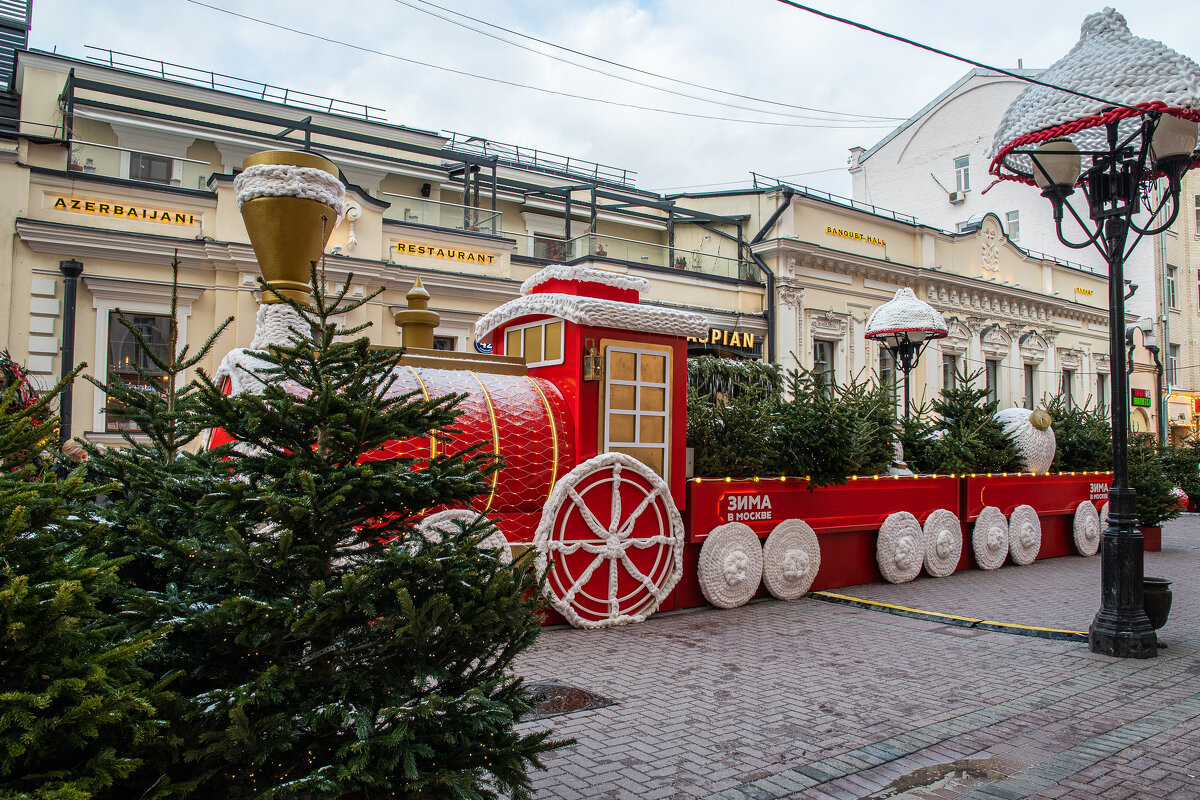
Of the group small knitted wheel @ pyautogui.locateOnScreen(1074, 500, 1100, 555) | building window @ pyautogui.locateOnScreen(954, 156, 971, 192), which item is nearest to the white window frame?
small knitted wheel @ pyautogui.locateOnScreen(1074, 500, 1100, 555)

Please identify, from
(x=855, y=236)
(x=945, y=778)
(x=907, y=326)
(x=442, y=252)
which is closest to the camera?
(x=945, y=778)

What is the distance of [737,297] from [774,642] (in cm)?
1550

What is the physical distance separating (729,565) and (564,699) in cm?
315

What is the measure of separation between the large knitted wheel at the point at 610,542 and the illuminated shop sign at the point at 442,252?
9.65 m

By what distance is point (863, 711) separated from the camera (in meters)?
5.04

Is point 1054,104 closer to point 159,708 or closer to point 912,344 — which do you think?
point 912,344

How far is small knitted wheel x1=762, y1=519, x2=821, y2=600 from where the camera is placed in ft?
27.5

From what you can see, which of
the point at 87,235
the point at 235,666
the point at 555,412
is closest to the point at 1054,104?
the point at 555,412

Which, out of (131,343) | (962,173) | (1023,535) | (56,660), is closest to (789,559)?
(1023,535)

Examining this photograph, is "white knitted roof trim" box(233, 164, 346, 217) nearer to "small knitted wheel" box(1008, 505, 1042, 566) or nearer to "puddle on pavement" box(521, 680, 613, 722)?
"puddle on pavement" box(521, 680, 613, 722)

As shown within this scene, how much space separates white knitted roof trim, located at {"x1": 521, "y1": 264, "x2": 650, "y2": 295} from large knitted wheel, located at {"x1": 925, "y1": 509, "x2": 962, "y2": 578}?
4881 mm

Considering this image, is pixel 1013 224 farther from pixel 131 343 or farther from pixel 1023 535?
pixel 131 343

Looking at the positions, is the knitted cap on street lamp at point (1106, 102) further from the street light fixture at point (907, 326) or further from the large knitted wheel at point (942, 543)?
the street light fixture at point (907, 326)

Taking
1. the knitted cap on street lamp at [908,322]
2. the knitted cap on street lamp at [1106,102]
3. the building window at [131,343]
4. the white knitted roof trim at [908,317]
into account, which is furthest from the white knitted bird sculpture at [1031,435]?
the building window at [131,343]
